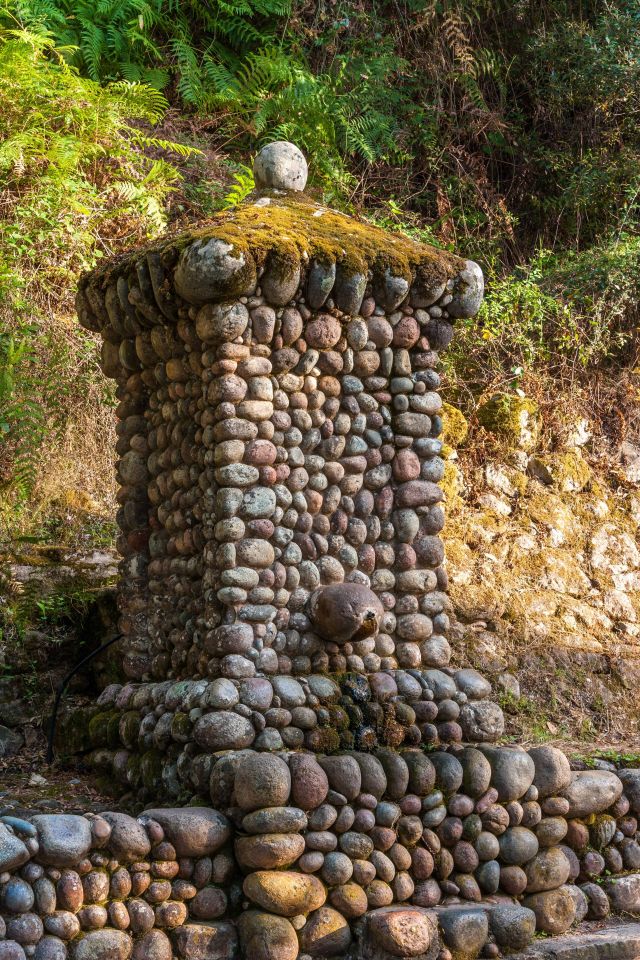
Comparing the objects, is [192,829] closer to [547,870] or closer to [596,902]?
[547,870]

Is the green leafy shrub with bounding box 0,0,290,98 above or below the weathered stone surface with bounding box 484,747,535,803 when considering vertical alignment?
above

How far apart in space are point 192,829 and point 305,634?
3.64 feet

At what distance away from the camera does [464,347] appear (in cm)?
921

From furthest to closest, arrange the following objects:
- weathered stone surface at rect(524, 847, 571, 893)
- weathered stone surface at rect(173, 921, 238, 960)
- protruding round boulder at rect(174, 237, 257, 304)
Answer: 1. weathered stone surface at rect(524, 847, 571, 893)
2. protruding round boulder at rect(174, 237, 257, 304)
3. weathered stone surface at rect(173, 921, 238, 960)

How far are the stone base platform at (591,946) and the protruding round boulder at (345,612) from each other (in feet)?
5.22

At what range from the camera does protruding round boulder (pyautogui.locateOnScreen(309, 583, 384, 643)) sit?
4.94 m

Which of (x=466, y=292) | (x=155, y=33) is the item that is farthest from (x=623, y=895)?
(x=155, y=33)

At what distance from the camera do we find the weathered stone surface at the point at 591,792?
5273 mm

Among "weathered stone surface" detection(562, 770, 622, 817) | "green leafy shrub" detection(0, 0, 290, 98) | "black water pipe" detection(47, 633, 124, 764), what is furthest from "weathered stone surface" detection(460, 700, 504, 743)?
"green leafy shrub" detection(0, 0, 290, 98)

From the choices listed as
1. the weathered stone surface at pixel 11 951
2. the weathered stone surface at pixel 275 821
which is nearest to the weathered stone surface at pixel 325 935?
the weathered stone surface at pixel 275 821

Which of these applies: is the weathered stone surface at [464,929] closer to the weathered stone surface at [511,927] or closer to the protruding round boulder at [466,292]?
the weathered stone surface at [511,927]

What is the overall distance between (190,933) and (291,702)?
109 cm

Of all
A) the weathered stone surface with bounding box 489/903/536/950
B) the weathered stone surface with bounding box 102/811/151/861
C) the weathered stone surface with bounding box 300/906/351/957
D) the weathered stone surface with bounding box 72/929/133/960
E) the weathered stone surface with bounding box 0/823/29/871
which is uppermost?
the weathered stone surface with bounding box 0/823/29/871

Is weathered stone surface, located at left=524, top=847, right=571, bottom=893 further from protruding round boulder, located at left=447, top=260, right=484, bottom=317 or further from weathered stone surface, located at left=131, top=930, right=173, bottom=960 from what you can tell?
protruding round boulder, located at left=447, top=260, right=484, bottom=317
